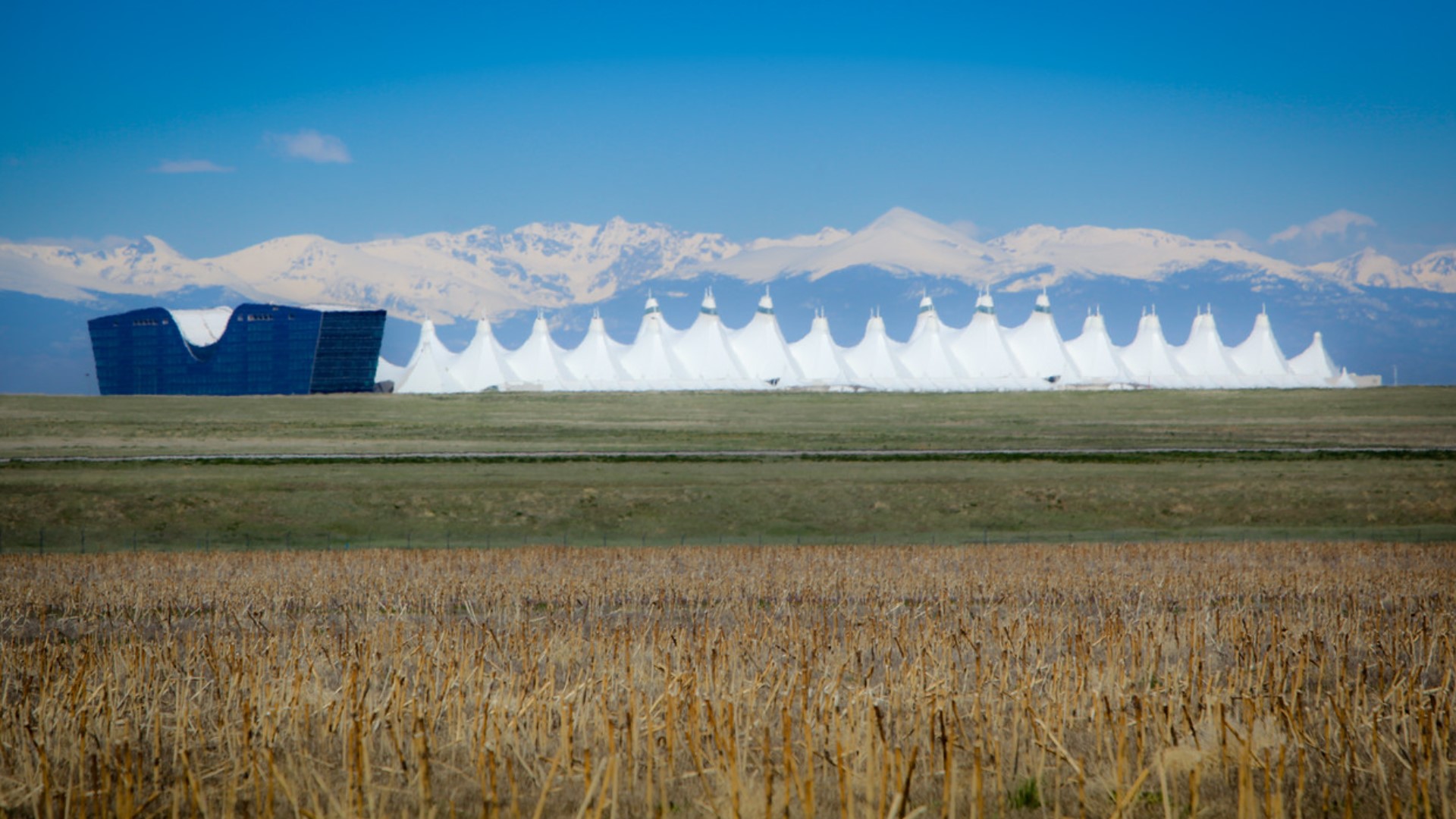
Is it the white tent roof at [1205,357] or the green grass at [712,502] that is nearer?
the green grass at [712,502]

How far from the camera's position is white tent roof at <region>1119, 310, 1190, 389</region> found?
461 feet

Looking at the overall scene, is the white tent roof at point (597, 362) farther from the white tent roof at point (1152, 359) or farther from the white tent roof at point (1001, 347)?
the white tent roof at point (1152, 359)

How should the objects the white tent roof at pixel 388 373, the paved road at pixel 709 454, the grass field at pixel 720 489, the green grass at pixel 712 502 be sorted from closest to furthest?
the grass field at pixel 720 489 < the green grass at pixel 712 502 < the paved road at pixel 709 454 < the white tent roof at pixel 388 373

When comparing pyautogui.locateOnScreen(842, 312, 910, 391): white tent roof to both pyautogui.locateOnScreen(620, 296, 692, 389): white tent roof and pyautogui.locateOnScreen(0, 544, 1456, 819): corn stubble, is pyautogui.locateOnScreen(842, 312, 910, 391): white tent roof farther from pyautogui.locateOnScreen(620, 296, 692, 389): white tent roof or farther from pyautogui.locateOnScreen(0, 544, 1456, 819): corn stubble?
pyautogui.locateOnScreen(0, 544, 1456, 819): corn stubble

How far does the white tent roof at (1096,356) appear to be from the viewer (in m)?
142

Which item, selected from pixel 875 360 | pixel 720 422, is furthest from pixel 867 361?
pixel 720 422

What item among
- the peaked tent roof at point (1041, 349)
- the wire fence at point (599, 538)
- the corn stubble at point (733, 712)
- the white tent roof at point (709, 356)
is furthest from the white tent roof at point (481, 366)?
the corn stubble at point (733, 712)

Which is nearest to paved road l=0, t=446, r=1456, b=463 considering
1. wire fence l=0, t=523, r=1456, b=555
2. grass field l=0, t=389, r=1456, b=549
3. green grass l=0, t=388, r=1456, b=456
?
grass field l=0, t=389, r=1456, b=549

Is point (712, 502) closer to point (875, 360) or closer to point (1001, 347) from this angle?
point (875, 360)

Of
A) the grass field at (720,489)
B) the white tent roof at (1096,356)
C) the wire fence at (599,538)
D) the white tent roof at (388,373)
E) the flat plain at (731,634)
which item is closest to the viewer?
the flat plain at (731,634)

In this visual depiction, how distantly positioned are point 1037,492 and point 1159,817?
30.7 metres

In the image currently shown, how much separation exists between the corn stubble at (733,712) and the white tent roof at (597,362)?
385 ft

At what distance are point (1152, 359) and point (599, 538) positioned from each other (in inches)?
5001

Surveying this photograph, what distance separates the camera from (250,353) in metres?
132
